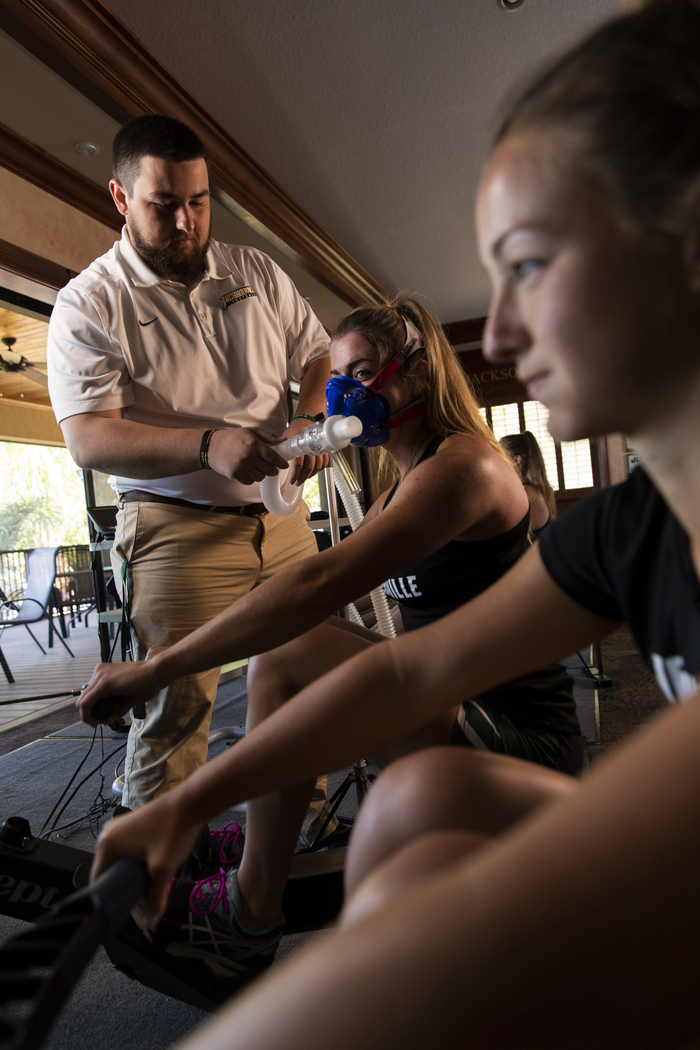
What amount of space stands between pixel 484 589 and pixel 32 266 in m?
2.98

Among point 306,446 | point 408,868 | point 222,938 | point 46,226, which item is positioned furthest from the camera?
point 46,226

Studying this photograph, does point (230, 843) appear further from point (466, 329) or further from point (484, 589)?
point (466, 329)

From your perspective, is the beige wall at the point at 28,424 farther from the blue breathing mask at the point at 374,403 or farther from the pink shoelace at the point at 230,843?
the pink shoelace at the point at 230,843

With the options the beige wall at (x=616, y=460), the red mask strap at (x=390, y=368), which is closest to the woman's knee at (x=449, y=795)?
the red mask strap at (x=390, y=368)

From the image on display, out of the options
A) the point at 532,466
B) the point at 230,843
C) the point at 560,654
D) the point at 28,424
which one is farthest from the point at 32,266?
the point at 28,424

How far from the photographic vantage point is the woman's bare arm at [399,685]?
0.62m

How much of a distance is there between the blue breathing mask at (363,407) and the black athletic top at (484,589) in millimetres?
135

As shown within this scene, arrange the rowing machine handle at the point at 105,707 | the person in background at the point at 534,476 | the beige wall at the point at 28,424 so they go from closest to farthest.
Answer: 1. the rowing machine handle at the point at 105,707
2. the person in background at the point at 534,476
3. the beige wall at the point at 28,424

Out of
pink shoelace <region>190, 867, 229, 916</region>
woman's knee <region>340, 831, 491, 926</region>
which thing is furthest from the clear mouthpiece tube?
woman's knee <region>340, 831, 491, 926</region>

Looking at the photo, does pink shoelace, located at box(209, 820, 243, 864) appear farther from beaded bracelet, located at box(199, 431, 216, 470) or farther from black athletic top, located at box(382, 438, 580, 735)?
beaded bracelet, located at box(199, 431, 216, 470)

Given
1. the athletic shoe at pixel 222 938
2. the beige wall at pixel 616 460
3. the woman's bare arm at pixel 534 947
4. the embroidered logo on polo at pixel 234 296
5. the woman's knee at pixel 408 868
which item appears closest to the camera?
the woman's bare arm at pixel 534 947

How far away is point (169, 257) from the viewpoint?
1681mm

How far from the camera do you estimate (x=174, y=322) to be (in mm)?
1710

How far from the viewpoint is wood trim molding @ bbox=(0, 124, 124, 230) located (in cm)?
311
